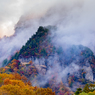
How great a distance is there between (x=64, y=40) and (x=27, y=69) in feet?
67.3

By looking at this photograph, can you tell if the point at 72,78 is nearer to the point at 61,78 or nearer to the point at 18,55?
the point at 61,78

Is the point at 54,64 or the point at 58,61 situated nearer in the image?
the point at 54,64

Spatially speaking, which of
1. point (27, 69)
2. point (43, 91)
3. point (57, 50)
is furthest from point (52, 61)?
point (43, 91)

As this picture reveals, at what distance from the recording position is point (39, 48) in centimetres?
6850

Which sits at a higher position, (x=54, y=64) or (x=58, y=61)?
(x=58, y=61)

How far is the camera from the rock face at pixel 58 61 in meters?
60.5

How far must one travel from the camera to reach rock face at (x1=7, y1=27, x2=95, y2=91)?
6047 centimetres

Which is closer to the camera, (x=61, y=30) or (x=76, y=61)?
(x=76, y=61)

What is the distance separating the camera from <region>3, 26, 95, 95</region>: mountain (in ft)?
194

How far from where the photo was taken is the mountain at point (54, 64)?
59.3 meters

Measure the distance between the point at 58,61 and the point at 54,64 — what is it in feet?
6.92

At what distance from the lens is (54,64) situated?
64.8m

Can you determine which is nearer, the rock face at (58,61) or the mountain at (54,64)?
the mountain at (54,64)

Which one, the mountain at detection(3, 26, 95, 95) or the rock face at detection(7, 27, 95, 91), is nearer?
the mountain at detection(3, 26, 95, 95)
